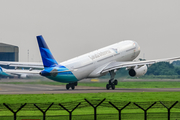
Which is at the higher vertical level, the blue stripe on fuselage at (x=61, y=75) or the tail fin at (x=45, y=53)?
the tail fin at (x=45, y=53)

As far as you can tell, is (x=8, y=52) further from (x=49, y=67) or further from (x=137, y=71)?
(x=49, y=67)

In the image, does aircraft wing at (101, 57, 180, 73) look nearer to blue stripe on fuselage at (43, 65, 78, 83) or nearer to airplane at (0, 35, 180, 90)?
airplane at (0, 35, 180, 90)

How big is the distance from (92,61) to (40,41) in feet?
35.0

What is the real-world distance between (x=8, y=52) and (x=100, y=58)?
77060 millimetres

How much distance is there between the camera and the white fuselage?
54719 mm

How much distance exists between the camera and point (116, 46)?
210 feet

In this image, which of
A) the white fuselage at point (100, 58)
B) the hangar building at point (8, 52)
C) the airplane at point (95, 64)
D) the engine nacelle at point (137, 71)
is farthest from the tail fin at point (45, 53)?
the hangar building at point (8, 52)

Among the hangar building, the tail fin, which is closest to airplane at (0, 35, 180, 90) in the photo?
the tail fin

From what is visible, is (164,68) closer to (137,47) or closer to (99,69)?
(137,47)

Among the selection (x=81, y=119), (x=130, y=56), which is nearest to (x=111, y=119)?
(x=81, y=119)

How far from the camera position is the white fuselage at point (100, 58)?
5472 cm

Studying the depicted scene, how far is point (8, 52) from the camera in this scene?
131 meters

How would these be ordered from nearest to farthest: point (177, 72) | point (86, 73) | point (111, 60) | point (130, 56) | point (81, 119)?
point (81, 119), point (86, 73), point (111, 60), point (130, 56), point (177, 72)

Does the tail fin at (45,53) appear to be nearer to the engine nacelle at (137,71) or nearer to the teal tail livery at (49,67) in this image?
the teal tail livery at (49,67)
